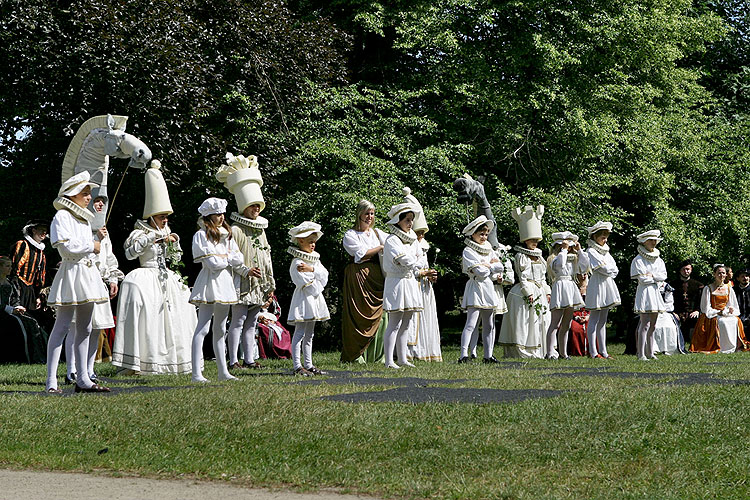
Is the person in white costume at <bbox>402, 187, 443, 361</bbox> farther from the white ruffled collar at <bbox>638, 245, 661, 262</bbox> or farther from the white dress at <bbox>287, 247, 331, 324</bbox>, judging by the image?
the white dress at <bbox>287, 247, 331, 324</bbox>

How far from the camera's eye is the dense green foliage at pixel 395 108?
758 inches

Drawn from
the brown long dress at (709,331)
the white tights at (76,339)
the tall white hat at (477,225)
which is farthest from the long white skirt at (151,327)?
the brown long dress at (709,331)

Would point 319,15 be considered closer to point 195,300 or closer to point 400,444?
point 195,300

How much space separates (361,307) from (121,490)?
8892mm

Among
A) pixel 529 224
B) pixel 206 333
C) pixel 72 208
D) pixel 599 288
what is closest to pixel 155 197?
pixel 206 333

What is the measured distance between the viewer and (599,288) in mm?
17000

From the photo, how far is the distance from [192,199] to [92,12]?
419cm

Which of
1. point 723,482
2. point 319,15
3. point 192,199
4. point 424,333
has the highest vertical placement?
point 319,15

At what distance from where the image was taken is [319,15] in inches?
950

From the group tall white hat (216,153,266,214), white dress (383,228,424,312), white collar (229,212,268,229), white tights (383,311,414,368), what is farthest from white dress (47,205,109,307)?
white tights (383,311,414,368)

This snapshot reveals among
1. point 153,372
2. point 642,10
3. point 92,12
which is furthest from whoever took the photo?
point 642,10

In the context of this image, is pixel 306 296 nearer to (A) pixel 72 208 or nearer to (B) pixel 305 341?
(B) pixel 305 341

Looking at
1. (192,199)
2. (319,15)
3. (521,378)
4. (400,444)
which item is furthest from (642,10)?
(400,444)

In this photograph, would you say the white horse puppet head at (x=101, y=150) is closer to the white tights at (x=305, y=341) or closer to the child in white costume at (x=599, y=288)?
the white tights at (x=305, y=341)
